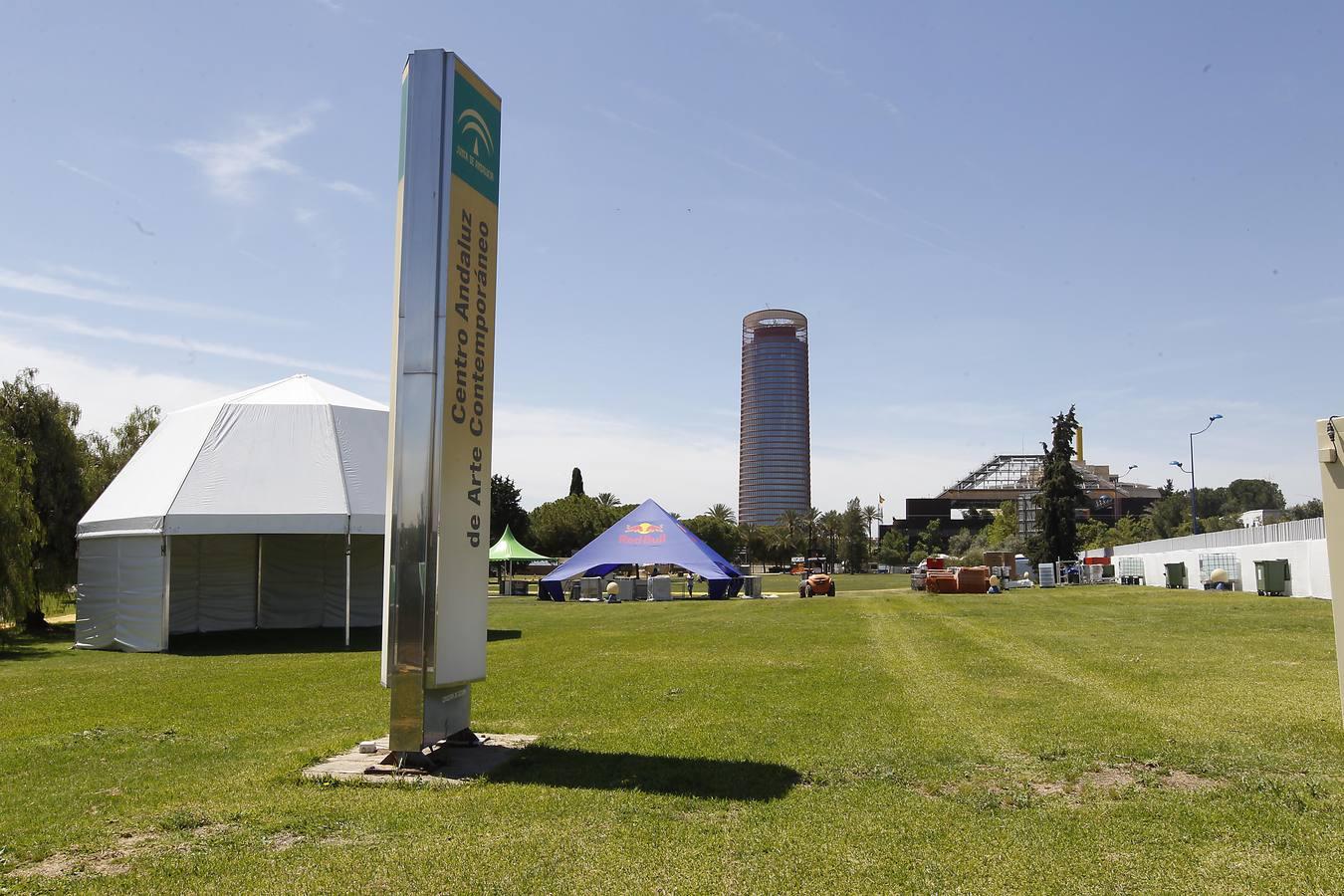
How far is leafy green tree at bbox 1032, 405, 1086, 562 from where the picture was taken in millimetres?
63562

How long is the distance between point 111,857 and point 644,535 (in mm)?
33994

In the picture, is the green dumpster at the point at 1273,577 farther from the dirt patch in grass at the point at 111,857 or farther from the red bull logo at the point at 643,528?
the dirt patch in grass at the point at 111,857

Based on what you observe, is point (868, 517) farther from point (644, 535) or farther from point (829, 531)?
point (644, 535)

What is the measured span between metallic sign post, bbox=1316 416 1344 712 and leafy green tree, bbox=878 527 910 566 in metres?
118

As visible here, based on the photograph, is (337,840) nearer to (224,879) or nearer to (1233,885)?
(224,879)

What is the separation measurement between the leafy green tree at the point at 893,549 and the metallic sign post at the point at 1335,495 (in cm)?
11803

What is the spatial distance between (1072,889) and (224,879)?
4215mm

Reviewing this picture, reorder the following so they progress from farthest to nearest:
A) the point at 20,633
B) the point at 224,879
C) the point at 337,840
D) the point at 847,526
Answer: the point at 847,526
the point at 20,633
the point at 337,840
the point at 224,879

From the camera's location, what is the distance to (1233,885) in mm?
4566

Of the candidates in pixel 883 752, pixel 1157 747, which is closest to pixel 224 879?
pixel 883 752

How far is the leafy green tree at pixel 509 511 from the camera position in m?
78.9

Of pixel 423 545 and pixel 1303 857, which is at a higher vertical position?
pixel 423 545

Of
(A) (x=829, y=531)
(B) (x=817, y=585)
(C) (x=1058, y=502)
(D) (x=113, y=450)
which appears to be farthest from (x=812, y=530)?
(D) (x=113, y=450)

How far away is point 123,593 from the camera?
19250 millimetres
